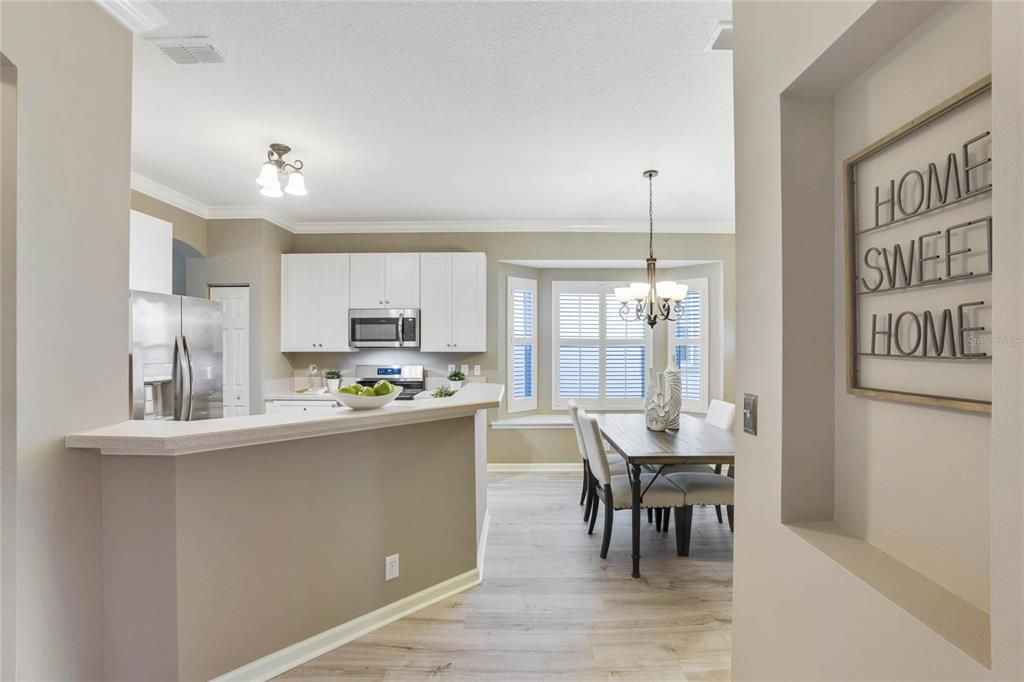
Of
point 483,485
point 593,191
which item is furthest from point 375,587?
point 593,191

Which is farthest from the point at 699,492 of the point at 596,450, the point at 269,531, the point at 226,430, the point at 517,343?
the point at 517,343

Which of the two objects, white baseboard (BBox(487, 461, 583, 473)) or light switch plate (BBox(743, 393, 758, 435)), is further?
white baseboard (BBox(487, 461, 583, 473))

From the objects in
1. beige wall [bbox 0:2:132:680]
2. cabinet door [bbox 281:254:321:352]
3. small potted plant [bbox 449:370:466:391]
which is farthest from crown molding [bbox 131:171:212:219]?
small potted plant [bbox 449:370:466:391]

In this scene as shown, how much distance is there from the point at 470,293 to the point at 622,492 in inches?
106

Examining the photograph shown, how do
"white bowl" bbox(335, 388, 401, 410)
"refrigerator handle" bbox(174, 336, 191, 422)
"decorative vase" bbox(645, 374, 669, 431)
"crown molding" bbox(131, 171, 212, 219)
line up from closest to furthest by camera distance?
→ "white bowl" bbox(335, 388, 401, 410) < "refrigerator handle" bbox(174, 336, 191, 422) < "decorative vase" bbox(645, 374, 669, 431) < "crown molding" bbox(131, 171, 212, 219)

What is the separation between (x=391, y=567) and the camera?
7.66ft

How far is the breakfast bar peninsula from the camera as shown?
1.69m

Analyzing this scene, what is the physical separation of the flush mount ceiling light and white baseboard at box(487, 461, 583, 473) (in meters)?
3.33

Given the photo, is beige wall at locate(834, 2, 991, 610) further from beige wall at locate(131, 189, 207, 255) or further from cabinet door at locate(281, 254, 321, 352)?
cabinet door at locate(281, 254, 321, 352)

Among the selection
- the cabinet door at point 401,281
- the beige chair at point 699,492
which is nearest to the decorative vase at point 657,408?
the beige chair at point 699,492

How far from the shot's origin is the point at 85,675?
166cm

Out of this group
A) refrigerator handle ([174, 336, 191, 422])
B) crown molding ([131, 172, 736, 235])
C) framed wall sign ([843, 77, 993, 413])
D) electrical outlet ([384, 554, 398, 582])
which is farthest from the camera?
crown molding ([131, 172, 736, 235])

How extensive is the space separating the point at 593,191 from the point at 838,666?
11.9ft

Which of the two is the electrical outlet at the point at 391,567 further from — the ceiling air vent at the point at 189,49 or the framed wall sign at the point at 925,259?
the ceiling air vent at the point at 189,49
